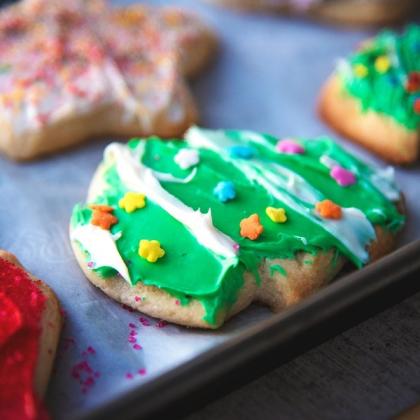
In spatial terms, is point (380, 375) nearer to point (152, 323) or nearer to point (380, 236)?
point (380, 236)

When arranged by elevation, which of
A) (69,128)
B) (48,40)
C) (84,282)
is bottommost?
(84,282)

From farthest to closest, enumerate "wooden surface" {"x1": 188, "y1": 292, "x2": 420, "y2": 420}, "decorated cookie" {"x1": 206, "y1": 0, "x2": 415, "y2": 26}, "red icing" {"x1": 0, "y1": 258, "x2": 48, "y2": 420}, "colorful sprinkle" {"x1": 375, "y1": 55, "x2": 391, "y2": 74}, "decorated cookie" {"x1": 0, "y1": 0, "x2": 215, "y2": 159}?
"decorated cookie" {"x1": 206, "y1": 0, "x2": 415, "y2": 26} → "colorful sprinkle" {"x1": 375, "y1": 55, "x2": 391, "y2": 74} → "decorated cookie" {"x1": 0, "y1": 0, "x2": 215, "y2": 159} → "wooden surface" {"x1": 188, "y1": 292, "x2": 420, "y2": 420} → "red icing" {"x1": 0, "y1": 258, "x2": 48, "y2": 420}

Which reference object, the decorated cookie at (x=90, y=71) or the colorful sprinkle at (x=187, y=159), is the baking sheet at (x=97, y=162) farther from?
the colorful sprinkle at (x=187, y=159)

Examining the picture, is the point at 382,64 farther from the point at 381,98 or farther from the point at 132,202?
the point at 132,202

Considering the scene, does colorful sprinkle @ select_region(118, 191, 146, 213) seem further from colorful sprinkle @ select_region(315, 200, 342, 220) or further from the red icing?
colorful sprinkle @ select_region(315, 200, 342, 220)

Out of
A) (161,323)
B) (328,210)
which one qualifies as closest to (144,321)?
(161,323)

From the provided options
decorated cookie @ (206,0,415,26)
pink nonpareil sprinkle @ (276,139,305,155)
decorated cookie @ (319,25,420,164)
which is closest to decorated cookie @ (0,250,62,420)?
pink nonpareil sprinkle @ (276,139,305,155)

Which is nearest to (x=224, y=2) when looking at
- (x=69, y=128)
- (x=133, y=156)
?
(x=69, y=128)
